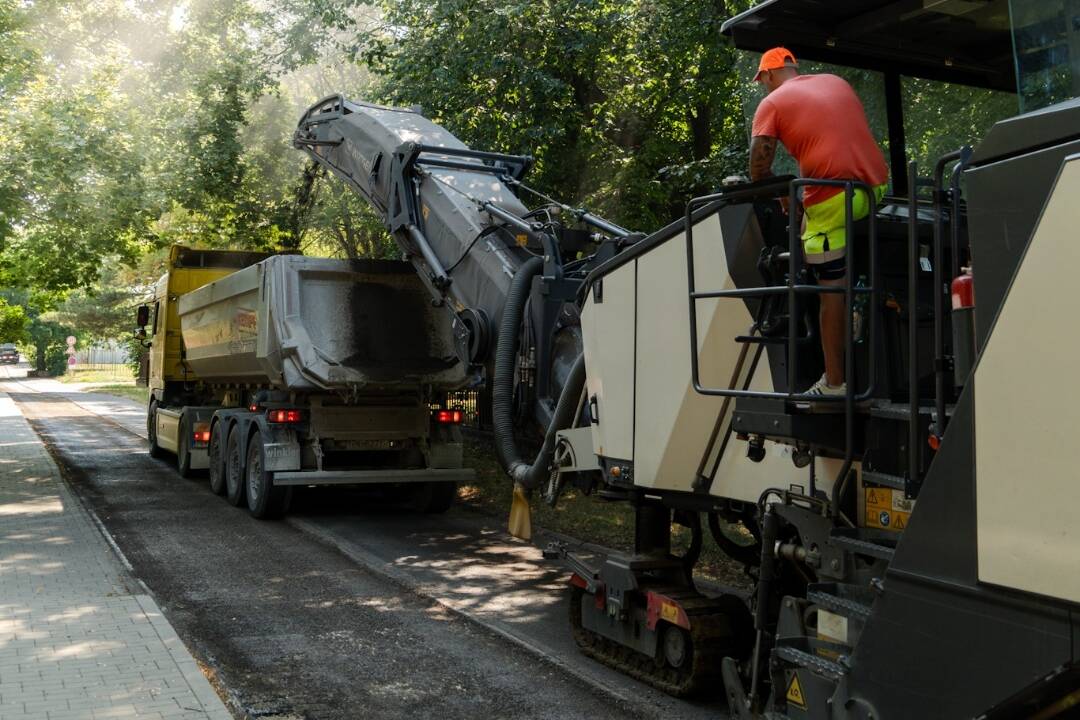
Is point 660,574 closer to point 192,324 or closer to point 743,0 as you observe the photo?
point 743,0

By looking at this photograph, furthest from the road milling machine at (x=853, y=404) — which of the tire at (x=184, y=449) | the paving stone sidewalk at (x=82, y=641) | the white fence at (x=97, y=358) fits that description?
the white fence at (x=97, y=358)

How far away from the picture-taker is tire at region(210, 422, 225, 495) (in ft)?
43.9

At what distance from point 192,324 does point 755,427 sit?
1242 cm

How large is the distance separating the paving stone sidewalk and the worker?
3.39 metres

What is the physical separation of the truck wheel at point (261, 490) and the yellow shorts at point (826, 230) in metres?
8.23

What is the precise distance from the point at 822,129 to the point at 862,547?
1.72 meters

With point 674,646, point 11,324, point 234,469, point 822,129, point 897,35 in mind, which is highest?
point 11,324

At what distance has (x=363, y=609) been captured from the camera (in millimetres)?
7781

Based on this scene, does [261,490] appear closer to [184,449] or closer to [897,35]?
[184,449]

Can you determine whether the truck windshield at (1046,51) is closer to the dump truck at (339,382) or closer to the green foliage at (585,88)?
the dump truck at (339,382)

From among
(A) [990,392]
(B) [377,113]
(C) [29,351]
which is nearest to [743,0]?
(B) [377,113]

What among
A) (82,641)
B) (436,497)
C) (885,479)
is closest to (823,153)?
(885,479)

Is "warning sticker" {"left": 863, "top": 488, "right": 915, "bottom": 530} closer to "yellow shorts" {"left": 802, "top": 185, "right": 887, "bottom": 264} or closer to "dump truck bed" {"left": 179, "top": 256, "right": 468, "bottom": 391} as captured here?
"yellow shorts" {"left": 802, "top": 185, "right": 887, "bottom": 264}

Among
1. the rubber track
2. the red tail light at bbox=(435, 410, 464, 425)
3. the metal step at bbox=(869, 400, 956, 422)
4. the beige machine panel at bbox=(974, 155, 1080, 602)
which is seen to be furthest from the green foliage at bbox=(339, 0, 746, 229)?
the beige machine panel at bbox=(974, 155, 1080, 602)
